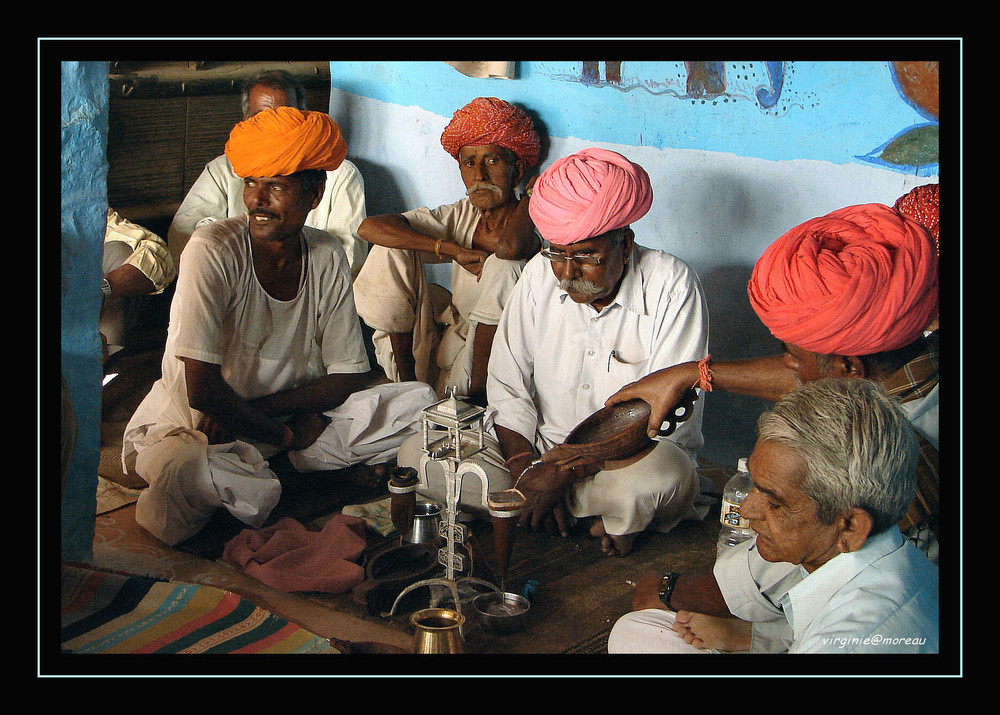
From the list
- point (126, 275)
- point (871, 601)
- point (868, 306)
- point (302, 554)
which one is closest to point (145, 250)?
point (126, 275)

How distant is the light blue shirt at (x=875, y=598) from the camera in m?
1.79

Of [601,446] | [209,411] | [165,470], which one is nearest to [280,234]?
[209,411]

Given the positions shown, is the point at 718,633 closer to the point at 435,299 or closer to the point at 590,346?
the point at 590,346

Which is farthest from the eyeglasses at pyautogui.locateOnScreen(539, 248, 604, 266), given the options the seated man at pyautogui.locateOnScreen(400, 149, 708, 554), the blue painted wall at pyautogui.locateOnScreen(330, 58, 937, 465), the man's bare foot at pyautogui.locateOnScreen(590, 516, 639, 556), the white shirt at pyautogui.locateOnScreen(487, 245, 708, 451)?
the man's bare foot at pyautogui.locateOnScreen(590, 516, 639, 556)

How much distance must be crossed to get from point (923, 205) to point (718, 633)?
1.29 metres

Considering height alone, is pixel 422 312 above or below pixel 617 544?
above

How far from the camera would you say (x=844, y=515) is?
1.77 m

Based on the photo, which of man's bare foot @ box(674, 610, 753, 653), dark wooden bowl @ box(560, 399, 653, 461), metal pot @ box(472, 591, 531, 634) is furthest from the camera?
dark wooden bowl @ box(560, 399, 653, 461)

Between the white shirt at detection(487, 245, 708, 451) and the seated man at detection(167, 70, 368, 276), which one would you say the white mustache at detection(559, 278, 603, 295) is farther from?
the seated man at detection(167, 70, 368, 276)

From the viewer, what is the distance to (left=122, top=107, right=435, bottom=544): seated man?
109 inches

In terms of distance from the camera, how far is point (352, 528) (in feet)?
9.43

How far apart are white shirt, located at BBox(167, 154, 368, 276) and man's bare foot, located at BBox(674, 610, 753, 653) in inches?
67.3
